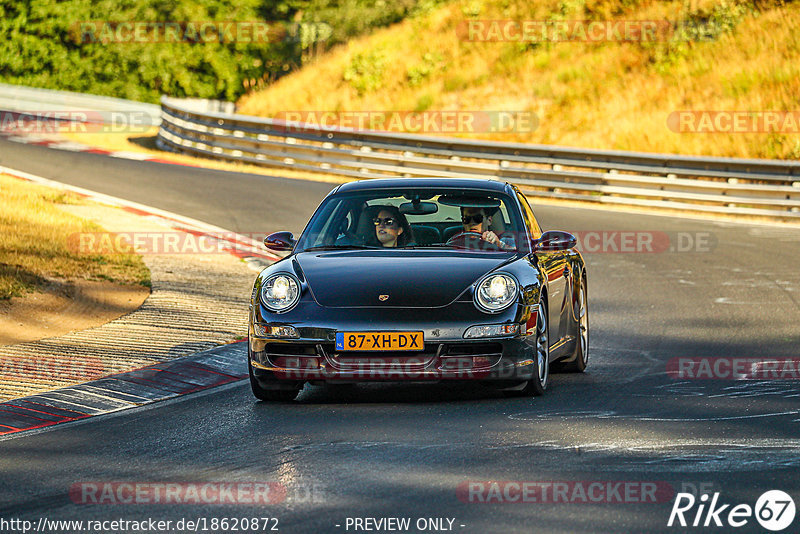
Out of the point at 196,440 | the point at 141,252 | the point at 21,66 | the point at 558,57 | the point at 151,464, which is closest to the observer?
the point at 151,464

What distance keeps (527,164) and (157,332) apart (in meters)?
14.8

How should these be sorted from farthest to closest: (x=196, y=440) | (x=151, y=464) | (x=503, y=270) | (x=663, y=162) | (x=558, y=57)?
1. (x=558, y=57)
2. (x=663, y=162)
3. (x=503, y=270)
4. (x=196, y=440)
5. (x=151, y=464)

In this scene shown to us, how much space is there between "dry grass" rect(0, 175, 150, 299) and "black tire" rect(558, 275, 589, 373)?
5349 millimetres

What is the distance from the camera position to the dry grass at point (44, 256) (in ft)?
41.7

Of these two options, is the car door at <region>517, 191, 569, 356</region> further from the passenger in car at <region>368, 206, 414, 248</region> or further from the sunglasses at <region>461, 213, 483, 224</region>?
the passenger in car at <region>368, 206, 414, 248</region>

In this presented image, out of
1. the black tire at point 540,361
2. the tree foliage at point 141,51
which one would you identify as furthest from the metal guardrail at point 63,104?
the black tire at point 540,361

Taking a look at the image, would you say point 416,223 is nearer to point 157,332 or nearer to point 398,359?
point 398,359

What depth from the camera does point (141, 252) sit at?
15.6 meters

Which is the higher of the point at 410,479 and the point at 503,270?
the point at 503,270

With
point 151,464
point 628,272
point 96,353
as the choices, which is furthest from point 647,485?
point 628,272

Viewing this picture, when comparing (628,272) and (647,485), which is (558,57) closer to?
(628,272)

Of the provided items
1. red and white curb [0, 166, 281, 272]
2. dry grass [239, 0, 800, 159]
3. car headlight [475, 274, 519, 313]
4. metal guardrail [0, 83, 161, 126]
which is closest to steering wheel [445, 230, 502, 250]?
car headlight [475, 274, 519, 313]

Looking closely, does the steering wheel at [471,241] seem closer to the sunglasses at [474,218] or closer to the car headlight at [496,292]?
the sunglasses at [474,218]

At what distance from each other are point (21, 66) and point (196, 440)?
50.5 meters
